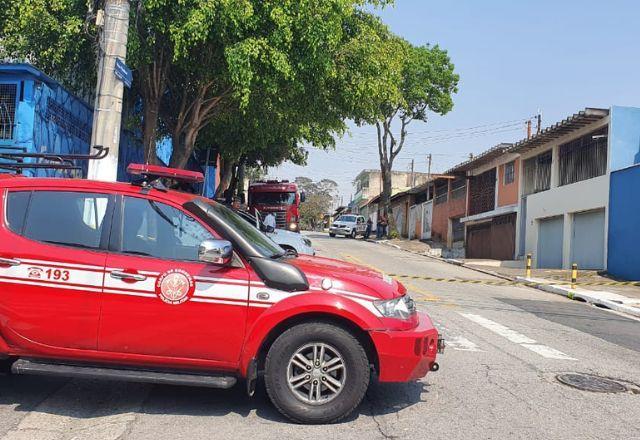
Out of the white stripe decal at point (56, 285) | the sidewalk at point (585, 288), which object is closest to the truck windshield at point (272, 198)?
the sidewalk at point (585, 288)

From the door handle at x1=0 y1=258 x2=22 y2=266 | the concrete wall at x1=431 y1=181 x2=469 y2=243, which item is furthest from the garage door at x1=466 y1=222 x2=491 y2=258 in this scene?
the door handle at x1=0 y1=258 x2=22 y2=266

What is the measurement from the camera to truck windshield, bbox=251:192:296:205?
28.1 meters

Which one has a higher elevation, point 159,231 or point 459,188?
point 459,188

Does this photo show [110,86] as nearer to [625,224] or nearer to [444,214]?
[625,224]

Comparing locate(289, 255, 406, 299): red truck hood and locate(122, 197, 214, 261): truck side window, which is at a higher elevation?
locate(122, 197, 214, 261): truck side window

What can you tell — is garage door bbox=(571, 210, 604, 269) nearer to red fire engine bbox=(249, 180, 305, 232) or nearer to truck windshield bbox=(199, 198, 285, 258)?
red fire engine bbox=(249, 180, 305, 232)

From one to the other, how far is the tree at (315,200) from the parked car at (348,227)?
119ft

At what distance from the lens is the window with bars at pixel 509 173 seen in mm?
29047

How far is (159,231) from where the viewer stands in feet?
15.1

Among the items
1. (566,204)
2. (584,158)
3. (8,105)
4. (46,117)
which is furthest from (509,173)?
(8,105)

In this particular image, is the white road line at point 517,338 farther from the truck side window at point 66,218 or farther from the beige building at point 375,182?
the beige building at point 375,182

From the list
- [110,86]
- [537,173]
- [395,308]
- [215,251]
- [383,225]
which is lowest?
[395,308]

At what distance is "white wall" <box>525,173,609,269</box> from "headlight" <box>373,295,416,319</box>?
18083 mm

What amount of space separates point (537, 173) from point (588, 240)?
5841 millimetres
